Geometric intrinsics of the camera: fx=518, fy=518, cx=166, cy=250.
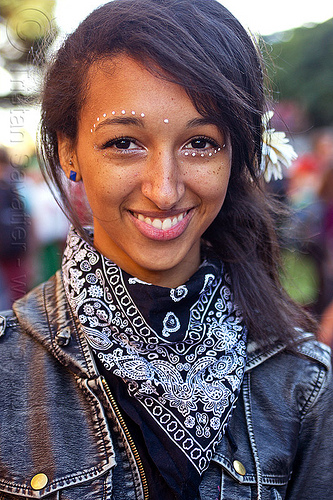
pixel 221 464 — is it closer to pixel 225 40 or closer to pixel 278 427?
pixel 278 427

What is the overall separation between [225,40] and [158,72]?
0.85ft

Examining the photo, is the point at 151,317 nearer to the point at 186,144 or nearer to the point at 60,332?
the point at 60,332

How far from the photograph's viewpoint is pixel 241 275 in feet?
6.25

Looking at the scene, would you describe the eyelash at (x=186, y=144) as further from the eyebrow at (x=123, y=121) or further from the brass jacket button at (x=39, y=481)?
the brass jacket button at (x=39, y=481)

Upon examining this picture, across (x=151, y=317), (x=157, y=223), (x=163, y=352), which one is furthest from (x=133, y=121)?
(x=163, y=352)

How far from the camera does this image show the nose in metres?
1.45

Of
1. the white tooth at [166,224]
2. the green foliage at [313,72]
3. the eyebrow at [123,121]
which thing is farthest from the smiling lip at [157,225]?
the green foliage at [313,72]

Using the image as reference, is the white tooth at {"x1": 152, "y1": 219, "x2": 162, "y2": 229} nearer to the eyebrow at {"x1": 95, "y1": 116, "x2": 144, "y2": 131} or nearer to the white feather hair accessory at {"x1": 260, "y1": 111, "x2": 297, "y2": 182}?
the eyebrow at {"x1": 95, "y1": 116, "x2": 144, "y2": 131}

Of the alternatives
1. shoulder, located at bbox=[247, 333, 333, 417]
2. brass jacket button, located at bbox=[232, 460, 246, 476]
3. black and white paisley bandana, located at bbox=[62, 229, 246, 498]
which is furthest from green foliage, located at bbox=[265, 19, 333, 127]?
brass jacket button, located at bbox=[232, 460, 246, 476]

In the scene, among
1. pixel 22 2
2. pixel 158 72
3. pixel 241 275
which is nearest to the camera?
pixel 158 72

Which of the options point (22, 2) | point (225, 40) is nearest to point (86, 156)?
point (225, 40)

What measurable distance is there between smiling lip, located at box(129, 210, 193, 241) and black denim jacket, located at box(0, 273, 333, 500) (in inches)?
14.8

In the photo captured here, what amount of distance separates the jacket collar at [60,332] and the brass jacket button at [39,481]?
Answer: 0.29 metres

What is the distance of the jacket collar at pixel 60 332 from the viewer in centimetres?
156
